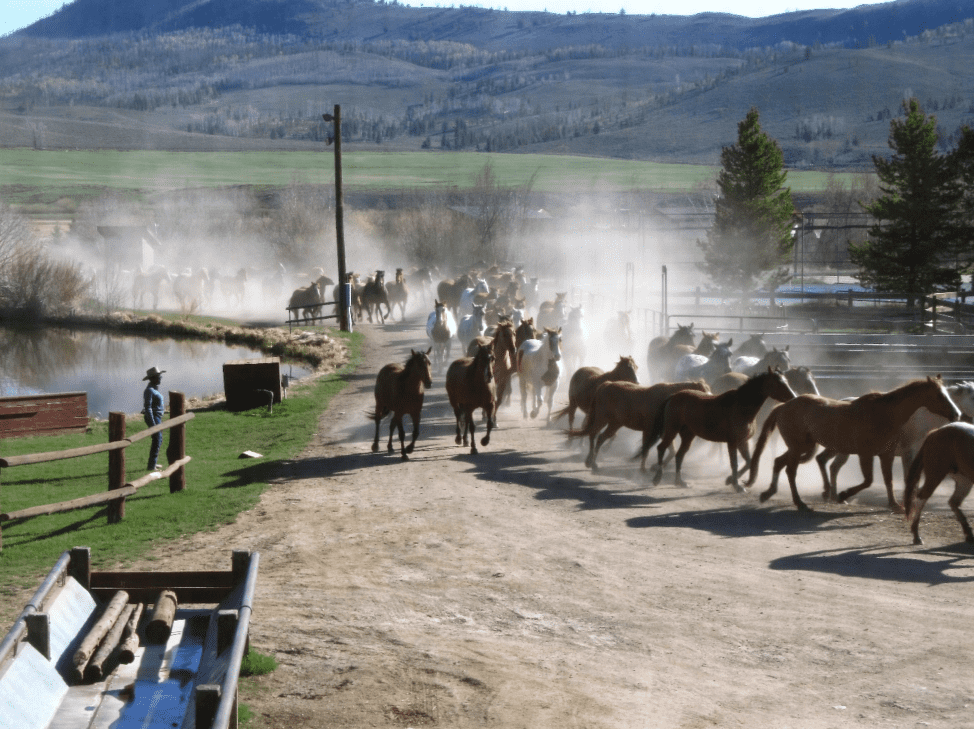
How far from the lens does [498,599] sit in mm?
10117

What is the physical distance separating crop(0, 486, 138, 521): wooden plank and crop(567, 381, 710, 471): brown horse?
6834 millimetres

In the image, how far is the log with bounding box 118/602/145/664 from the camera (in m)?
8.34

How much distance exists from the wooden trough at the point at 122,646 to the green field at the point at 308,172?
12176 cm

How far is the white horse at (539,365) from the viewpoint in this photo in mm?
20394

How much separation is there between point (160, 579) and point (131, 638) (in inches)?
29.5

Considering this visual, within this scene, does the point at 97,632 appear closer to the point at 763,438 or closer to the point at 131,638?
the point at 131,638

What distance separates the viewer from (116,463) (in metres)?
13.1

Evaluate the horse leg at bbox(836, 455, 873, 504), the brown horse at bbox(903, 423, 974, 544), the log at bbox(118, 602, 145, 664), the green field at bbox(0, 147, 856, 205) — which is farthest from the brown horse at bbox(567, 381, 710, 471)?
the green field at bbox(0, 147, 856, 205)

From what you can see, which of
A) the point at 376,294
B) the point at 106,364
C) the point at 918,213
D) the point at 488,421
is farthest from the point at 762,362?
the point at 918,213

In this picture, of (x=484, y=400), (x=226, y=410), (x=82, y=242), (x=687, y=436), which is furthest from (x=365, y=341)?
(x=82, y=242)

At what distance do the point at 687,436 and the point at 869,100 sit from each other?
198126mm

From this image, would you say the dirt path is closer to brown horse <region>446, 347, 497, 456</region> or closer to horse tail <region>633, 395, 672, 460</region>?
horse tail <region>633, 395, 672, 460</region>

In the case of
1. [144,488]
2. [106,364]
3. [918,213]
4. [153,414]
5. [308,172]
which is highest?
[308,172]

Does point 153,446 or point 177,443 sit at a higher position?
point 177,443
